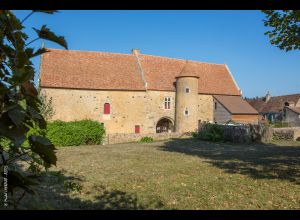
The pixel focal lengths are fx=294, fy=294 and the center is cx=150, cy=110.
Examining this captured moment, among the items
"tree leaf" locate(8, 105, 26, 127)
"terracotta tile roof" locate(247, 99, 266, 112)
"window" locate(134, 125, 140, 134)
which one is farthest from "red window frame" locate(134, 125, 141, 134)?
"terracotta tile roof" locate(247, 99, 266, 112)

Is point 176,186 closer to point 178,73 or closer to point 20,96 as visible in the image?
point 20,96

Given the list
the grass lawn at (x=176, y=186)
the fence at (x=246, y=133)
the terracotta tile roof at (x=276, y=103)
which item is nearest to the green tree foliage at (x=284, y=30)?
the grass lawn at (x=176, y=186)

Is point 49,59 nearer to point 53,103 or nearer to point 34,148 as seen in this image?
point 53,103

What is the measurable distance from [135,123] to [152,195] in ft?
93.5

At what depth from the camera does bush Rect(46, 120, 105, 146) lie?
22.2m

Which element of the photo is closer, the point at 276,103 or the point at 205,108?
the point at 205,108

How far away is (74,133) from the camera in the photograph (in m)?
22.9

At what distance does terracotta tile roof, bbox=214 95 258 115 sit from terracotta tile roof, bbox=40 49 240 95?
0.93 metres

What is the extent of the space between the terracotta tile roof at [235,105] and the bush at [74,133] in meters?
18.8

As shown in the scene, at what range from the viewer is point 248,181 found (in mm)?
9039

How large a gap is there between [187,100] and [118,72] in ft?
30.0

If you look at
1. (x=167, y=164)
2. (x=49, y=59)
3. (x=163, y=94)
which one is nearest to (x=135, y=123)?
(x=163, y=94)

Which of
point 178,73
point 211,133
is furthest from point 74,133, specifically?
point 178,73

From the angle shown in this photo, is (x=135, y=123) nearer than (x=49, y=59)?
No
